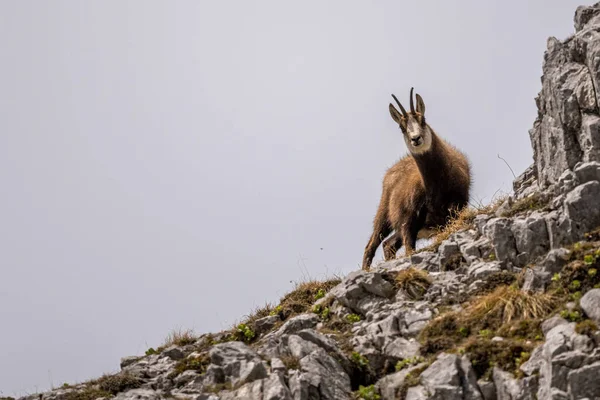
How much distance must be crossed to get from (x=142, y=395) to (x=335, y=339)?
2.85 m

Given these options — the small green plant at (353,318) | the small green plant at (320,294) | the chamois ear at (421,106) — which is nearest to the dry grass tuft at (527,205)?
the small green plant at (353,318)

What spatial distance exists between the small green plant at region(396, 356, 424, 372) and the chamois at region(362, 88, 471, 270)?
5544 millimetres

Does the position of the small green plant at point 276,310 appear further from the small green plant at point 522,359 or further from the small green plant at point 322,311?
the small green plant at point 522,359

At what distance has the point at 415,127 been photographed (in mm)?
16281

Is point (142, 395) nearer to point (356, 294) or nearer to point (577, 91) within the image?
point (356, 294)

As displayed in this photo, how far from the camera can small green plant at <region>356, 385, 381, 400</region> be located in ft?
32.1

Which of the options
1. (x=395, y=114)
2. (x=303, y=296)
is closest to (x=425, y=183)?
(x=395, y=114)

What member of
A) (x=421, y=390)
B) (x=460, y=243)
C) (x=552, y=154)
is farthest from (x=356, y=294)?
(x=552, y=154)

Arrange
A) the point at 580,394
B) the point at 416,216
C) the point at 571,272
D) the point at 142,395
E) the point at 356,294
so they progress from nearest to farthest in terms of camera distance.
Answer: the point at 580,394, the point at 571,272, the point at 142,395, the point at 356,294, the point at 416,216

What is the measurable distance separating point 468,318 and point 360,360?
1.54m

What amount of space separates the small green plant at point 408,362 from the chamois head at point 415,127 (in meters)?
6.82

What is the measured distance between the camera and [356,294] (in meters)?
12.0

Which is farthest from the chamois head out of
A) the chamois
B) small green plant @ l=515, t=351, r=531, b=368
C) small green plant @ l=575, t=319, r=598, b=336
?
small green plant @ l=575, t=319, r=598, b=336

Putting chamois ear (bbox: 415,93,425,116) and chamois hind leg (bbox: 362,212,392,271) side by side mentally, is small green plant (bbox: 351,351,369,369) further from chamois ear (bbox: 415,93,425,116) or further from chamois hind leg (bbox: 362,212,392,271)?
chamois hind leg (bbox: 362,212,392,271)
